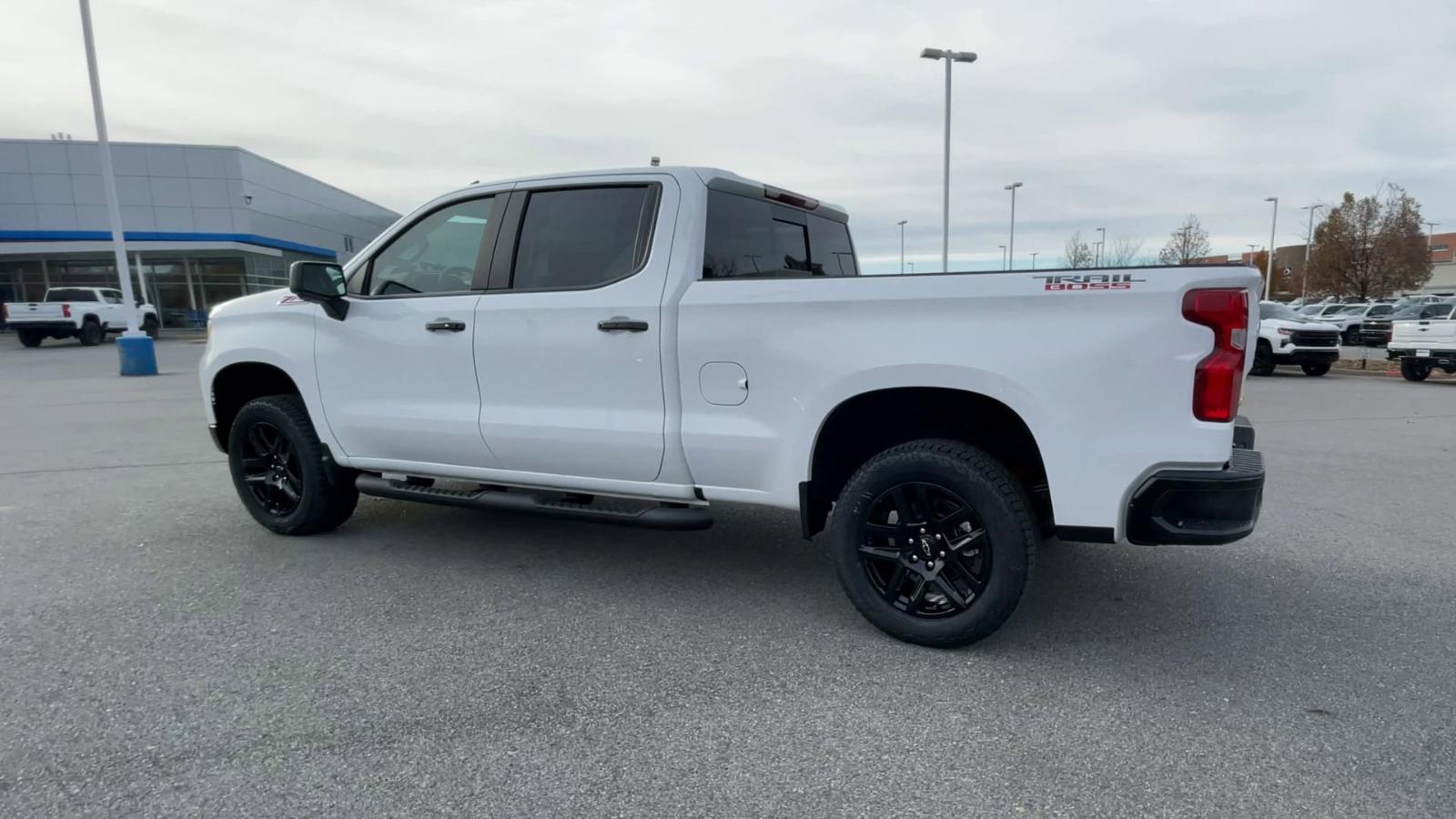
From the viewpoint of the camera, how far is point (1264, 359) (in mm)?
16625

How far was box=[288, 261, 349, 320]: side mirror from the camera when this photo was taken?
4.14 m

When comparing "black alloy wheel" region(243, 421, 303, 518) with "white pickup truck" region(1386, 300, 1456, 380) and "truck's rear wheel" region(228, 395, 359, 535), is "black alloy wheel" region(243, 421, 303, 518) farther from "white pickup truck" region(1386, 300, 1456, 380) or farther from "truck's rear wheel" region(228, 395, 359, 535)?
"white pickup truck" region(1386, 300, 1456, 380)

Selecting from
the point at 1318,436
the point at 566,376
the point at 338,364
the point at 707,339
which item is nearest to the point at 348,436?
the point at 338,364

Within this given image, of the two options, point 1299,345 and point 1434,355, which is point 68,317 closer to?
point 1299,345

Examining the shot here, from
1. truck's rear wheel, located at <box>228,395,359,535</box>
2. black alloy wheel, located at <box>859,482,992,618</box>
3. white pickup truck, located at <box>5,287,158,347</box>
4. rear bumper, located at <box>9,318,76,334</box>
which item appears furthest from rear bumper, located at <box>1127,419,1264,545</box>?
rear bumper, located at <box>9,318,76,334</box>

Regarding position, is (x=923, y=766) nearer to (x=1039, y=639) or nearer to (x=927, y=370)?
(x=1039, y=639)

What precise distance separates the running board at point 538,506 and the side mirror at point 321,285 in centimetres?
94

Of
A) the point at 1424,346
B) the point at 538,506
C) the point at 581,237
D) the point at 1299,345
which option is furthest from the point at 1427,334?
the point at 538,506

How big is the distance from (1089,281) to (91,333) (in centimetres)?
3298

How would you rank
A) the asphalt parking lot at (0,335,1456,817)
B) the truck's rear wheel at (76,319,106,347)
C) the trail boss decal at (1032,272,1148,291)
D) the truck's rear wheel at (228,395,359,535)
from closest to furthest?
1. the asphalt parking lot at (0,335,1456,817)
2. the trail boss decal at (1032,272,1148,291)
3. the truck's rear wheel at (228,395,359,535)
4. the truck's rear wheel at (76,319,106,347)

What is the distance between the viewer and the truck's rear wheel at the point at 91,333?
88.4 feet

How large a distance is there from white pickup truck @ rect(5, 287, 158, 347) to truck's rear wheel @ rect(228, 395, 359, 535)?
82.2 ft

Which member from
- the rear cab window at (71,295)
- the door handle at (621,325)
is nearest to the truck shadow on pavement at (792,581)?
the door handle at (621,325)

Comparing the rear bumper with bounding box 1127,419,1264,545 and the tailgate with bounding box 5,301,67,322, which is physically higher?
the tailgate with bounding box 5,301,67,322
